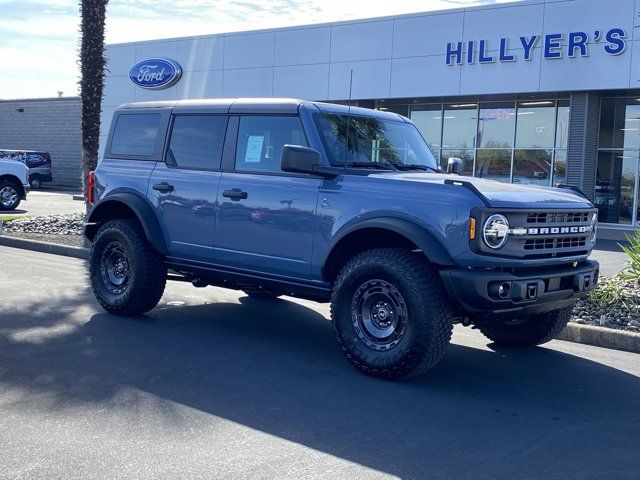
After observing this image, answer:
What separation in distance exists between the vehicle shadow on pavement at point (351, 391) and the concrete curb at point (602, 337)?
2.20 feet

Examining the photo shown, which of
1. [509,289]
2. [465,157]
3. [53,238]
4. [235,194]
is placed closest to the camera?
[509,289]

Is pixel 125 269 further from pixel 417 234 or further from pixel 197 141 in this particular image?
pixel 417 234

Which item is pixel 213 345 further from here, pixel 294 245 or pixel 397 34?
pixel 397 34

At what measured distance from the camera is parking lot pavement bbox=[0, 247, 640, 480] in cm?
409

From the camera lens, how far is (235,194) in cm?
668

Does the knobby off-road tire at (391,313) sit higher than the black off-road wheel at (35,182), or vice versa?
the black off-road wheel at (35,182)

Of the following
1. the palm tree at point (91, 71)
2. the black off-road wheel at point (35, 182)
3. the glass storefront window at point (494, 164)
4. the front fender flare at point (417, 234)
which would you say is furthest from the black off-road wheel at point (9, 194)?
the front fender flare at point (417, 234)

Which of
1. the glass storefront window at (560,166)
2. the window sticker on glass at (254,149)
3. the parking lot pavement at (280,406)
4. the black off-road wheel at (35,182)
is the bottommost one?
the parking lot pavement at (280,406)

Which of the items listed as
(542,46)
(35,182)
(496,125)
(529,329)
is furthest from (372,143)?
(35,182)

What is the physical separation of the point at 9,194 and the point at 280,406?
1775cm

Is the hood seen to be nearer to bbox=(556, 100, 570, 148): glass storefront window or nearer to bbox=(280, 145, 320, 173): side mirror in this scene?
bbox=(280, 145, 320, 173): side mirror

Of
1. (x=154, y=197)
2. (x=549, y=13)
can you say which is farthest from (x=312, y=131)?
(x=549, y=13)

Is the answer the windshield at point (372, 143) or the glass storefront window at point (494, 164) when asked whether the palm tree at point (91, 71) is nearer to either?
the windshield at point (372, 143)

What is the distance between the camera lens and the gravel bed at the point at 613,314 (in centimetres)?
767
